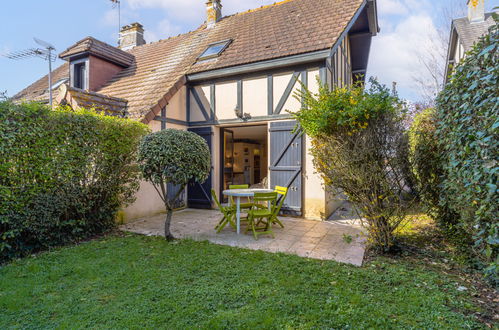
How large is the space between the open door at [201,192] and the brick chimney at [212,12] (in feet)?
16.9

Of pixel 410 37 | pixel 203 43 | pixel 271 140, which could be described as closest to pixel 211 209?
pixel 271 140

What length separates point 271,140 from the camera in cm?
686

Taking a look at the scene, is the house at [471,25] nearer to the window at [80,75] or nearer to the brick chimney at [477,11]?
the brick chimney at [477,11]

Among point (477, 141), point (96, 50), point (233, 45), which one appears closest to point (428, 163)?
point (477, 141)

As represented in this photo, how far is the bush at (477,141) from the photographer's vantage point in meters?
2.16

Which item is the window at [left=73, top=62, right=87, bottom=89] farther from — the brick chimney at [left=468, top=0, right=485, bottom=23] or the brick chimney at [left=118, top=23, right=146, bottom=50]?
the brick chimney at [left=468, top=0, right=485, bottom=23]

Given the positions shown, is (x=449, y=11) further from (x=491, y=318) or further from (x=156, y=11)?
(x=491, y=318)

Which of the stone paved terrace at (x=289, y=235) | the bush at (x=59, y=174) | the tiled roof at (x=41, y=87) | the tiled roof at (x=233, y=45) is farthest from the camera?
the tiled roof at (x=41, y=87)

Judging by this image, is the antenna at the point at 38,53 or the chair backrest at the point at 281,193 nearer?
the chair backrest at the point at 281,193

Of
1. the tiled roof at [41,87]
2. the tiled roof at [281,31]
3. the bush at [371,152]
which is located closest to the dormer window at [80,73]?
the tiled roof at [41,87]

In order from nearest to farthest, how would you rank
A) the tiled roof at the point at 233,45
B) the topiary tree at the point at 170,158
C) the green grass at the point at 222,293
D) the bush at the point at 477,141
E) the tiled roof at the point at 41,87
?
the bush at the point at 477,141, the green grass at the point at 222,293, the topiary tree at the point at 170,158, the tiled roof at the point at 233,45, the tiled roof at the point at 41,87

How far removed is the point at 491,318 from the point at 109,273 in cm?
398

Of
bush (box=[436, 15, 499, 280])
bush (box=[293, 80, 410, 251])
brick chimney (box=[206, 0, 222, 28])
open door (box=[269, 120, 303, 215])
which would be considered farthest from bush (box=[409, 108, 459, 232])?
brick chimney (box=[206, 0, 222, 28])

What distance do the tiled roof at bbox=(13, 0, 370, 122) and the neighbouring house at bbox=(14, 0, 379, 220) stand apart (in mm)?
37
